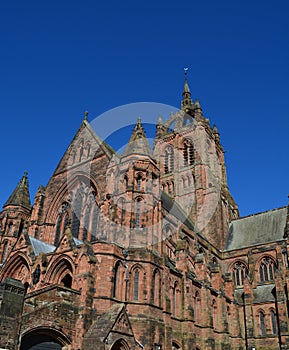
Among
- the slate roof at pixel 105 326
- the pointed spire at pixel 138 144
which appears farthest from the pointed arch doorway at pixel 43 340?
the pointed spire at pixel 138 144

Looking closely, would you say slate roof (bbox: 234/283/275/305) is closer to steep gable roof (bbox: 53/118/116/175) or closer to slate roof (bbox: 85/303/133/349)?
slate roof (bbox: 85/303/133/349)

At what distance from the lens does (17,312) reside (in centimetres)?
1769

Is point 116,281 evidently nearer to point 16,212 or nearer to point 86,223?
point 86,223

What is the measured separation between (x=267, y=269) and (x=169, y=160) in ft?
84.7

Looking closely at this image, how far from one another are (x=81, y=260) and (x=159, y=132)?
155 ft

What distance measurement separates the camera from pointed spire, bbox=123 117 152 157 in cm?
3256

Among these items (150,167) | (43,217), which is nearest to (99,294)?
(150,167)

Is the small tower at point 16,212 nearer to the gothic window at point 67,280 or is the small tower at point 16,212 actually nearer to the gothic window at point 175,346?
the gothic window at point 67,280

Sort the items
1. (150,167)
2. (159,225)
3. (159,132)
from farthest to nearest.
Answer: (159,132) < (150,167) < (159,225)

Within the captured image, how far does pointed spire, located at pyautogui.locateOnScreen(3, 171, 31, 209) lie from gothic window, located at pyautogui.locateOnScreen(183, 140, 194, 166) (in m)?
29.8

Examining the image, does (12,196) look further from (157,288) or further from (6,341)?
(6,341)

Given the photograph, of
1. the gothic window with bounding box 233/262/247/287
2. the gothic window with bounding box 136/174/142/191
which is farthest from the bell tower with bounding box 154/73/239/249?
the gothic window with bounding box 136/174/142/191

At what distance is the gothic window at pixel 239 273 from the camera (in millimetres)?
49156

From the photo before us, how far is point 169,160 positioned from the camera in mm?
65188
